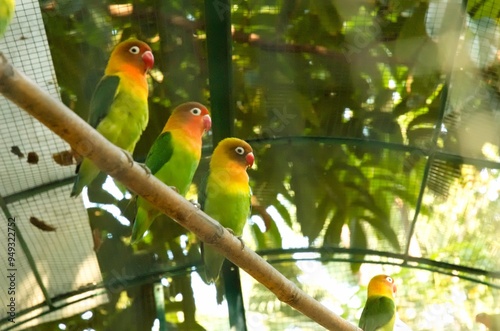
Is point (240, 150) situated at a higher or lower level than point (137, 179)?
lower

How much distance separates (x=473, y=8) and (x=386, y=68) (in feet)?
1.25

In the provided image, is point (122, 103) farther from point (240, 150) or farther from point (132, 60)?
point (240, 150)

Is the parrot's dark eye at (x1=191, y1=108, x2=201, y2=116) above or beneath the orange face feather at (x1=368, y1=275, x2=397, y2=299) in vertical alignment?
above

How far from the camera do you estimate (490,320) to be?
2.62 metres

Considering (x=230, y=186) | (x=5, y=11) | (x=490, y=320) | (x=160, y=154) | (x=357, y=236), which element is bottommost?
(x=490, y=320)

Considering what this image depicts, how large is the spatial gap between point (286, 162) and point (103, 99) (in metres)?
1.01

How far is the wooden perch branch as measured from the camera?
1.34 m

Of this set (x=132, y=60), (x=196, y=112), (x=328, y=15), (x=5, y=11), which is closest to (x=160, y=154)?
(x=196, y=112)

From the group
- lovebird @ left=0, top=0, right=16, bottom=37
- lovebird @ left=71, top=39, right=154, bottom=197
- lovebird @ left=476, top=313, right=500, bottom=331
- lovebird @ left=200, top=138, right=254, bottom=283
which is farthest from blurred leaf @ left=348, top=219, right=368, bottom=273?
lovebird @ left=0, top=0, right=16, bottom=37

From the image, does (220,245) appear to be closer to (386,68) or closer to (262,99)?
(262,99)

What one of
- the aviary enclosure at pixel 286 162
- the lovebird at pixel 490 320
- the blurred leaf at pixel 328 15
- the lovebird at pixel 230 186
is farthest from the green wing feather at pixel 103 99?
the lovebird at pixel 490 320

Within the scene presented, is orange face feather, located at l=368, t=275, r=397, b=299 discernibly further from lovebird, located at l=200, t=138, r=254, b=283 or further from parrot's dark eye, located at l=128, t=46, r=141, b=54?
parrot's dark eye, located at l=128, t=46, r=141, b=54

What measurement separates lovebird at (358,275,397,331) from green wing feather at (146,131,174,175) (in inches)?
41.1

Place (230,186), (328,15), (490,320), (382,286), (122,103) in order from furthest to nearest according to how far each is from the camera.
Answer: (490,320) < (382,286) < (328,15) < (230,186) < (122,103)
